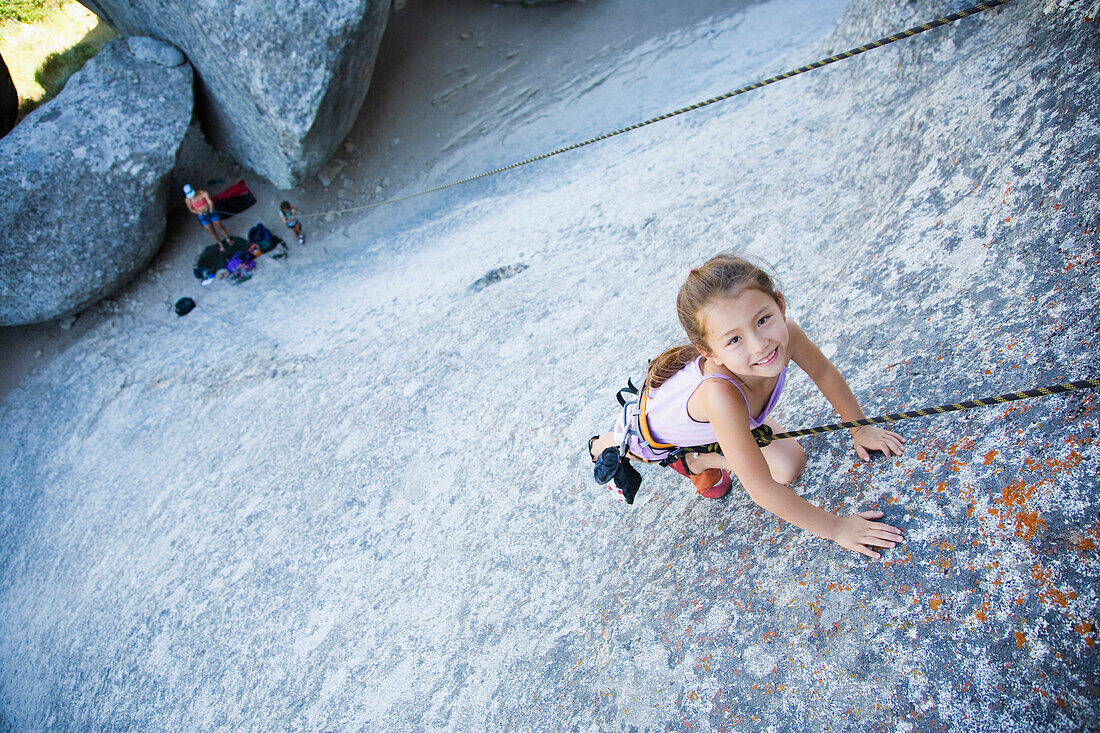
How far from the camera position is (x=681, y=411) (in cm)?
243

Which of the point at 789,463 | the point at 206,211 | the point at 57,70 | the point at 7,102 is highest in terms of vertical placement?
the point at 57,70

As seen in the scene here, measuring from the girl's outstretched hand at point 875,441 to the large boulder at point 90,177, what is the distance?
381 inches

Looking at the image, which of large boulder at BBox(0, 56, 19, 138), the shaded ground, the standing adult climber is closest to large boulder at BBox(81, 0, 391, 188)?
the standing adult climber

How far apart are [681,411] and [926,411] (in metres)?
0.82

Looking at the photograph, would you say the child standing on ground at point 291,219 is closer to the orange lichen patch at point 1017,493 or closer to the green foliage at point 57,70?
the green foliage at point 57,70

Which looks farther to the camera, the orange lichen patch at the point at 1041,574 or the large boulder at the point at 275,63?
the large boulder at the point at 275,63

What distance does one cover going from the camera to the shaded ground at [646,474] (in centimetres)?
201

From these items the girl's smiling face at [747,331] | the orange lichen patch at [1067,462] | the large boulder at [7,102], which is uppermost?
the large boulder at [7,102]

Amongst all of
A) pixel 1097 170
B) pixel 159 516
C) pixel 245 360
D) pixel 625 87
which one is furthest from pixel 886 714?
pixel 625 87

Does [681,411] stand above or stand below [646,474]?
above

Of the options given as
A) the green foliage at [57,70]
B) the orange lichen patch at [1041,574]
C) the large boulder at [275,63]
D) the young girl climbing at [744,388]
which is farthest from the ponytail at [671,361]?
the green foliage at [57,70]

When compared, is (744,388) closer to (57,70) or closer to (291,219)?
(291,219)

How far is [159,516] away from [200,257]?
5312 mm

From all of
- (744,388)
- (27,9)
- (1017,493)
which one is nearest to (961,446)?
(1017,493)
